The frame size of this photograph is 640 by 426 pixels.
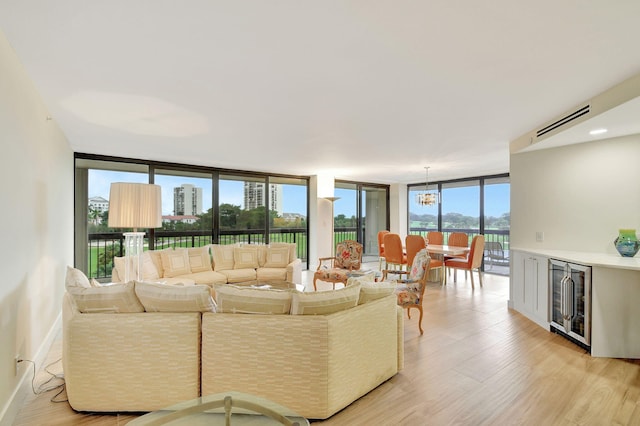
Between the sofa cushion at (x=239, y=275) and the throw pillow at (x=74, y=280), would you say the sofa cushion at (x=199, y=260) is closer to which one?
the sofa cushion at (x=239, y=275)

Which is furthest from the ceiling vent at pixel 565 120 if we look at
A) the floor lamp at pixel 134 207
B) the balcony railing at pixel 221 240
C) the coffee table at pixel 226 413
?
the floor lamp at pixel 134 207

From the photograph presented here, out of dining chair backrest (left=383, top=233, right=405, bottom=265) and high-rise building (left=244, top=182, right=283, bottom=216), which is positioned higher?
high-rise building (left=244, top=182, right=283, bottom=216)

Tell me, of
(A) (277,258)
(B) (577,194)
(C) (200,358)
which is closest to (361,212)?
(A) (277,258)

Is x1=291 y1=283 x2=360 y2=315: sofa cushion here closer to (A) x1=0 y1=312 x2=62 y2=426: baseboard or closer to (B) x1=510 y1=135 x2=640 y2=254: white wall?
(A) x1=0 y1=312 x2=62 y2=426: baseboard

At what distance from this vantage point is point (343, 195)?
8234mm

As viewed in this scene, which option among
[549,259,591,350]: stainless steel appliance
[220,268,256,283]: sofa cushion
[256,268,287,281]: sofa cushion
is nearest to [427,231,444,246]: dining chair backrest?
[549,259,591,350]: stainless steel appliance

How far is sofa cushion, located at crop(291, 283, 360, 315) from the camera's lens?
6.67ft

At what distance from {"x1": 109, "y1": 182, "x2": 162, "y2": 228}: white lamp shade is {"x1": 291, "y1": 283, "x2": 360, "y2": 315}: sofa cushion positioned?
1.85 m

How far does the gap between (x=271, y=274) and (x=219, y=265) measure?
90 centimetres

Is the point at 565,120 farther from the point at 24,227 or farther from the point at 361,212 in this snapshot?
the point at 361,212

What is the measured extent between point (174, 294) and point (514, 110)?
11.6ft

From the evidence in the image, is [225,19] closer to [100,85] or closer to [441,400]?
[100,85]

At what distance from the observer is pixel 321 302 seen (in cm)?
207

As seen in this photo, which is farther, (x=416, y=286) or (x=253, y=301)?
(x=416, y=286)
